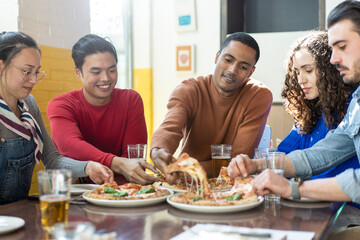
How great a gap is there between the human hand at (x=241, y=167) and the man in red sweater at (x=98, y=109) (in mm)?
857

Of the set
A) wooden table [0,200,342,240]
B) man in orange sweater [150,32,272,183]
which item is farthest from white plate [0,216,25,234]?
man in orange sweater [150,32,272,183]

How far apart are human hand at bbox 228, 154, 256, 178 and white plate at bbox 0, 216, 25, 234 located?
34.2 inches

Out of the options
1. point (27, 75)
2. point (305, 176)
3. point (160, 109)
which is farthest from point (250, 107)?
point (160, 109)

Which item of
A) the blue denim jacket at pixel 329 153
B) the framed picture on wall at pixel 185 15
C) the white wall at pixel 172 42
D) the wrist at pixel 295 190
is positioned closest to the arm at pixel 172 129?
the wrist at pixel 295 190

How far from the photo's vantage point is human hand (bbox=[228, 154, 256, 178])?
71.7 inches

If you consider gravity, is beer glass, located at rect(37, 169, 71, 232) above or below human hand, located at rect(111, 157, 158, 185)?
above

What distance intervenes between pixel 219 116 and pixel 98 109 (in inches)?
29.5

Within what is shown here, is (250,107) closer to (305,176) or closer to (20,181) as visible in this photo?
(305,176)

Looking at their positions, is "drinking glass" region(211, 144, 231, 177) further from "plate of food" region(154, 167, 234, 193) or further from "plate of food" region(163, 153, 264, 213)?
"plate of food" region(163, 153, 264, 213)

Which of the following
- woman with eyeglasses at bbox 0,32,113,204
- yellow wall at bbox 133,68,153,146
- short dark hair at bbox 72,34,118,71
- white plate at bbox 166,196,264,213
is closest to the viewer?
white plate at bbox 166,196,264,213

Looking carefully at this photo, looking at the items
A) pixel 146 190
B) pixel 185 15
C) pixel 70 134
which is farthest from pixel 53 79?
pixel 146 190

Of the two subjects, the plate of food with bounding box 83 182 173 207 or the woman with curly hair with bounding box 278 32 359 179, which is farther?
the woman with curly hair with bounding box 278 32 359 179

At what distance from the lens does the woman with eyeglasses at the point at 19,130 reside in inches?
76.5

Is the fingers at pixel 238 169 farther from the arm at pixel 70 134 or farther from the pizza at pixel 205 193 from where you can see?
the arm at pixel 70 134
